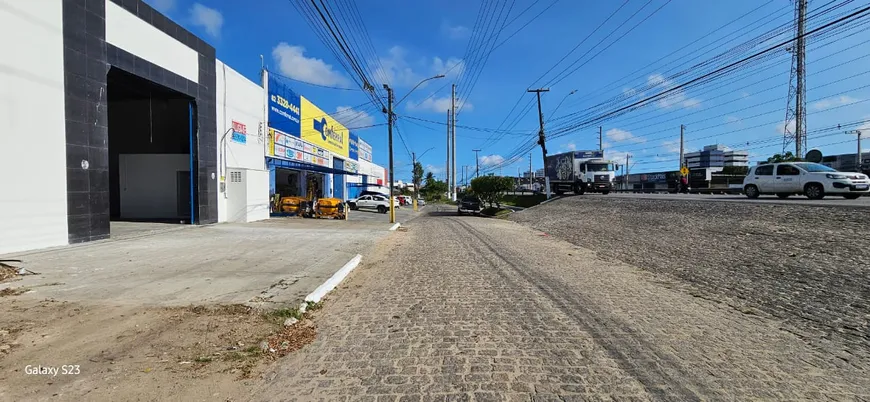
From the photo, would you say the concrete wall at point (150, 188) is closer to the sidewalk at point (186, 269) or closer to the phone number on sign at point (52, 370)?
the sidewalk at point (186, 269)

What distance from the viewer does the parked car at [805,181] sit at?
15.0 metres

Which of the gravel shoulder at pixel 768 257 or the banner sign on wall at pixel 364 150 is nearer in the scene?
the gravel shoulder at pixel 768 257

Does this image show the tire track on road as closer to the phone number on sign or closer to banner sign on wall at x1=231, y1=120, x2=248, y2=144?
the phone number on sign

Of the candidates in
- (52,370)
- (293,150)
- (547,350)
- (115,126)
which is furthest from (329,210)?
(547,350)

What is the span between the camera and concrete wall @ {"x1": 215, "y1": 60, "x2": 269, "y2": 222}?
19.3 meters

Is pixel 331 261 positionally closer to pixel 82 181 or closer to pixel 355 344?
pixel 355 344

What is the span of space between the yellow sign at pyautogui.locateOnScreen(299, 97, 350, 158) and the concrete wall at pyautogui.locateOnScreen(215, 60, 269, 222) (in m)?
6.74

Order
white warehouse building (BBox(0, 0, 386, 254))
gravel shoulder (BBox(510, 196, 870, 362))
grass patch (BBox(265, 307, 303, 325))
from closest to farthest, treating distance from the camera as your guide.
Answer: grass patch (BBox(265, 307, 303, 325)) → gravel shoulder (BBox(510, 196, 870, 362)) → white warehouse building (BBox(0, 0, 386, 254))

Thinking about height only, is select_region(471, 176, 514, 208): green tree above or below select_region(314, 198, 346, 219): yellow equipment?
above

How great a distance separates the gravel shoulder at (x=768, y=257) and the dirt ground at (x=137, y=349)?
5513 millimetres

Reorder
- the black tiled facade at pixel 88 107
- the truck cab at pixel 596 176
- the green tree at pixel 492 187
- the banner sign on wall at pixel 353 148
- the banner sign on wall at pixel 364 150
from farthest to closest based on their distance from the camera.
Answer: the banner sign on wall at pixel 364 150 → the banner sign on wall at pixel 353 148 → the green tree at pixel 492 187 → the truck cab at pixel 596 176 → the black tiled facade at pixel 88 107

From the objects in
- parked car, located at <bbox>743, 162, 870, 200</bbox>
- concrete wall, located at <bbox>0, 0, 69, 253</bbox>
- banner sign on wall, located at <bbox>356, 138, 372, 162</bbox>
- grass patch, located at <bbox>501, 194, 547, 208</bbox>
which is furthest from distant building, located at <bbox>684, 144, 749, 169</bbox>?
concrete wall, located at <bbox>0, 0, 69, 253</bbox>

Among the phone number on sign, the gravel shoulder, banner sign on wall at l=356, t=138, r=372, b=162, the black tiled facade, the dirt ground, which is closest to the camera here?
the dirt ground

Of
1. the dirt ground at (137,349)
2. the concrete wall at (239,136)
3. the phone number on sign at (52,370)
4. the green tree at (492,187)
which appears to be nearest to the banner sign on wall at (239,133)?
the concrete wall at (239,136)
